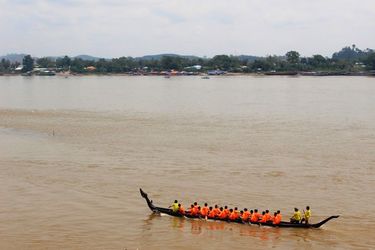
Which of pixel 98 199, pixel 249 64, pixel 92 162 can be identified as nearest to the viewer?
pixel 98 199

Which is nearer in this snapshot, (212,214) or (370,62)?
(212,214)

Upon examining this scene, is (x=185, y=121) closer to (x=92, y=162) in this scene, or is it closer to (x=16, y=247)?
(x=92, y=162)

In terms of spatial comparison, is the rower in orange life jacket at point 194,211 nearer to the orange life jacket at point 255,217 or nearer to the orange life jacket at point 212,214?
the orange life jacket at point 212,214

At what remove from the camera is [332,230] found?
2458cm

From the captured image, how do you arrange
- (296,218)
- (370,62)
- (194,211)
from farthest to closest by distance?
(370,62) < (194,211) < (296,218)

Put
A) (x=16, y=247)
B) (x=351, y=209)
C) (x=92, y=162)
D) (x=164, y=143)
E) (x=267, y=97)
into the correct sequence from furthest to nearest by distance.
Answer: (x=267, y=97), (x=164, y=143), (x=92, y=162), (x=351, y=209), (x=16, y=247)

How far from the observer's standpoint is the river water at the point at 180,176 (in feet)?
79.3

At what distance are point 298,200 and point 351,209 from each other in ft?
9.46

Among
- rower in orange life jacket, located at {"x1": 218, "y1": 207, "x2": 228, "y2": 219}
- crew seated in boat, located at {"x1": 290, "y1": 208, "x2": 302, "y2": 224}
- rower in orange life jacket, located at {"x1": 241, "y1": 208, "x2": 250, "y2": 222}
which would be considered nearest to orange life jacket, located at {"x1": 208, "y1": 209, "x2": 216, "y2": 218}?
rower in orange life jacket, located at {"x1": 218, "y1": 207, "x2": 228, "y2": 219}

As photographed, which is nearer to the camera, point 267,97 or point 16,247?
point 16,247

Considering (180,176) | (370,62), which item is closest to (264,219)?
(180,176)

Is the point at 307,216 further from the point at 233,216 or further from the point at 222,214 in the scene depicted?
the point at 222,214

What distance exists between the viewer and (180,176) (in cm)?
3456

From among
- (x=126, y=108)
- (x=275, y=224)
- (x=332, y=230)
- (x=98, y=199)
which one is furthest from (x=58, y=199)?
(x=126, y=108)
